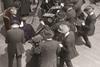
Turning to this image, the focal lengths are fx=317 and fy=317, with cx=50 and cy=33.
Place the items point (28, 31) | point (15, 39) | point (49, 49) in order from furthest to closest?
point (28, 31) < point (15, 39) < point (49, 49)

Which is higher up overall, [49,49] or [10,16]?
[10,16]

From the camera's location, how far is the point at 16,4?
12.1 metres

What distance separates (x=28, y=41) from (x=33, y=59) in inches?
62.4

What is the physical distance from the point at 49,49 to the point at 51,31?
50 centimetres

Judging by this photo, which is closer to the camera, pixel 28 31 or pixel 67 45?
pixel 67 45

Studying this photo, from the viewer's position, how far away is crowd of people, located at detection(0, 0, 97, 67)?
7.98 m

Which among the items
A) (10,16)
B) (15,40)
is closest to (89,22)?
(10,16)

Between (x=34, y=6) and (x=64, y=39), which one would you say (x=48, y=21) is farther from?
(x=34, y=6)

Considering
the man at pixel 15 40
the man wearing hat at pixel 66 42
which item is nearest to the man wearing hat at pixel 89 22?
the man wearing hat at pixel 66 42

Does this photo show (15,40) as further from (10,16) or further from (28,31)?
(28,31)

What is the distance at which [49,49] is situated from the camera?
307 inches

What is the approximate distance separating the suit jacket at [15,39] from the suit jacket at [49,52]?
0.74 m

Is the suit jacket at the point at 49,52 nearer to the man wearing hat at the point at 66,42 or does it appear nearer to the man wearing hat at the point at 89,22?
the man wearing hat at the point at 66,42

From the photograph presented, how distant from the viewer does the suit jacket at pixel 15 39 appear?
8.20 m
